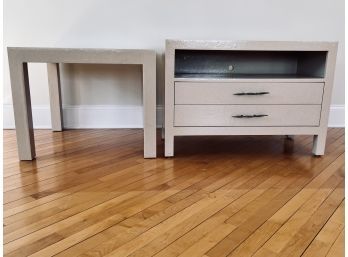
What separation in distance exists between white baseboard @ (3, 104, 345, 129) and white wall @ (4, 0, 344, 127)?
0.11 feet

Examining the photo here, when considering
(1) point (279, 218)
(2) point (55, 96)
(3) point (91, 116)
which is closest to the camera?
(1) point (279, 218)

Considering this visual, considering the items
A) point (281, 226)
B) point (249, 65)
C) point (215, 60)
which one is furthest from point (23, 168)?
point (249, 65)

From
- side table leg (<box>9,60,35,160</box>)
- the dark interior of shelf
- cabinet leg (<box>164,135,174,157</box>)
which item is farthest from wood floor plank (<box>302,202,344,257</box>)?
side table leg (<box>9,60,35,160</box>)

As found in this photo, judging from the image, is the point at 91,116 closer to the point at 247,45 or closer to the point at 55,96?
the point at 55,96

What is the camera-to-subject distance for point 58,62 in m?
1.10

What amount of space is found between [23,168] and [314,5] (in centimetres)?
169

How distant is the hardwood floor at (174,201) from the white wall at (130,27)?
1.32 feet

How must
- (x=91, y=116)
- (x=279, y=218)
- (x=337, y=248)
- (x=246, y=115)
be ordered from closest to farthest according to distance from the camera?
(x=337, y=248) → (x=279, y=218) → (x=246, y=115) → (x=91, y=116)

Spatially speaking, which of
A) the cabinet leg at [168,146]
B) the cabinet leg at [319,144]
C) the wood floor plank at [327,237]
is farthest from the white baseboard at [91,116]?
the wood floor plank at [327,237]

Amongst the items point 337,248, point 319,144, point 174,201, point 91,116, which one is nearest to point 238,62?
point 319,144

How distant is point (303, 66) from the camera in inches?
57.7

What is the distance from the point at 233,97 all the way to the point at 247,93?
0.06 m

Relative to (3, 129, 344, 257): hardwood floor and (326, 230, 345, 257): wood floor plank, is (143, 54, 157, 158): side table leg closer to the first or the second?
(3, 129, 344, 257): hardwood floor

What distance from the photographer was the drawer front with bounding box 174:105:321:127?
1.19m
